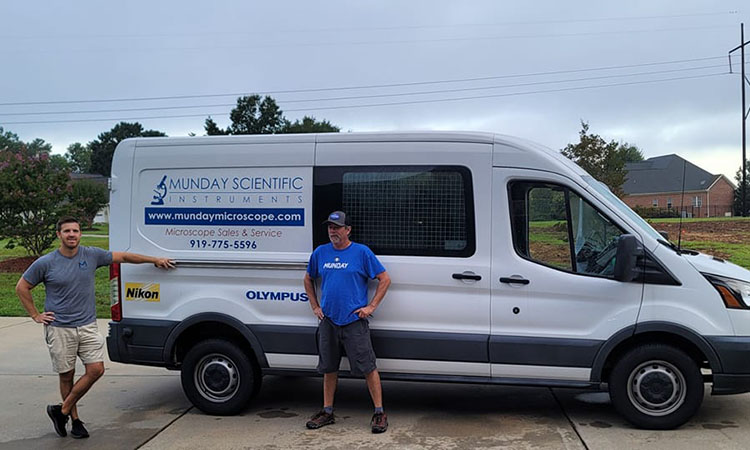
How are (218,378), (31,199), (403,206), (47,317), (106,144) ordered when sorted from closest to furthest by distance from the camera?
1. (47,317)
2. (403,206)
3. (218,378)
4. (31,199)
5. (106,144)

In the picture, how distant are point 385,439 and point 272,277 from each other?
162cm

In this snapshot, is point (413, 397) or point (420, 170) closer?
point (420, 170)

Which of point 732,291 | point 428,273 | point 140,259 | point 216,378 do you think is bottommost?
point 216,378

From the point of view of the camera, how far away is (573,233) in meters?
5.05

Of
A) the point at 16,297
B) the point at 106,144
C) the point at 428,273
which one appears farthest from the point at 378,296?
the point at 106,144

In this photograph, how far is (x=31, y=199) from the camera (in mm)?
14688

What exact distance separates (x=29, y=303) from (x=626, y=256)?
4487 mm

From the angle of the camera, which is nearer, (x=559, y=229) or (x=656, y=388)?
(x=656, y=388)

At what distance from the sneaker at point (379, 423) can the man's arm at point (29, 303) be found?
2.65 m

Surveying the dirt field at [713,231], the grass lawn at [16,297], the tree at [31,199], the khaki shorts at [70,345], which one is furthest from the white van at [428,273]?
the dirt field at [713,231]

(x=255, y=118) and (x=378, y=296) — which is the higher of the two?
(x=255, y=118)

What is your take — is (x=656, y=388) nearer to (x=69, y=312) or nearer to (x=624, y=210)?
(x=624, y=210)

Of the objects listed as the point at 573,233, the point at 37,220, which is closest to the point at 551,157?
the point at 573,233

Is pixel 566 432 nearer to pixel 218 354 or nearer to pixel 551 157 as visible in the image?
pixel 551 157
